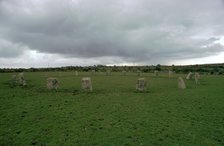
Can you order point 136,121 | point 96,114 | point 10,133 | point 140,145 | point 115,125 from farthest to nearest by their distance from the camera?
point 96,114, point 136,121, point 115,125, point 10,133, point 140,145

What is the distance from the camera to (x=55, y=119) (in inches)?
396

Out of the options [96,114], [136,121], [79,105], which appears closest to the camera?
[136,121]

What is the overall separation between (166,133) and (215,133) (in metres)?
2.29

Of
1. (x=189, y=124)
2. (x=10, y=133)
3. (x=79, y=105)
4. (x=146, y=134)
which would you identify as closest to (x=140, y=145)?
(x=146, y=134)

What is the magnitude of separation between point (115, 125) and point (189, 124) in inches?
151

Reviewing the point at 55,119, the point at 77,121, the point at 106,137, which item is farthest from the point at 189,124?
the point at 55,119

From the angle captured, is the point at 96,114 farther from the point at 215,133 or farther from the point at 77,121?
the point at 215,133

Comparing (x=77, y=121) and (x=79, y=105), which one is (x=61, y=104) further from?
(x=77, y=121)

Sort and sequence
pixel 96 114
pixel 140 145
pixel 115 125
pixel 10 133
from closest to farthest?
pixel 140 145 → pixel 10 133 → pixel 115 125 → pixel 96 114

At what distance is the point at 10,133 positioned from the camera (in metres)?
8.35

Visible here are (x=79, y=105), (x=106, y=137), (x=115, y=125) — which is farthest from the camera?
(x=79, y=105)

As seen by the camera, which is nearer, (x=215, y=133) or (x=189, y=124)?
(x=215, y=133)

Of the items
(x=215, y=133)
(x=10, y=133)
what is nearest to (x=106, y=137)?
(x=10, y=133)

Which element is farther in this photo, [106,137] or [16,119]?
[16,119]
